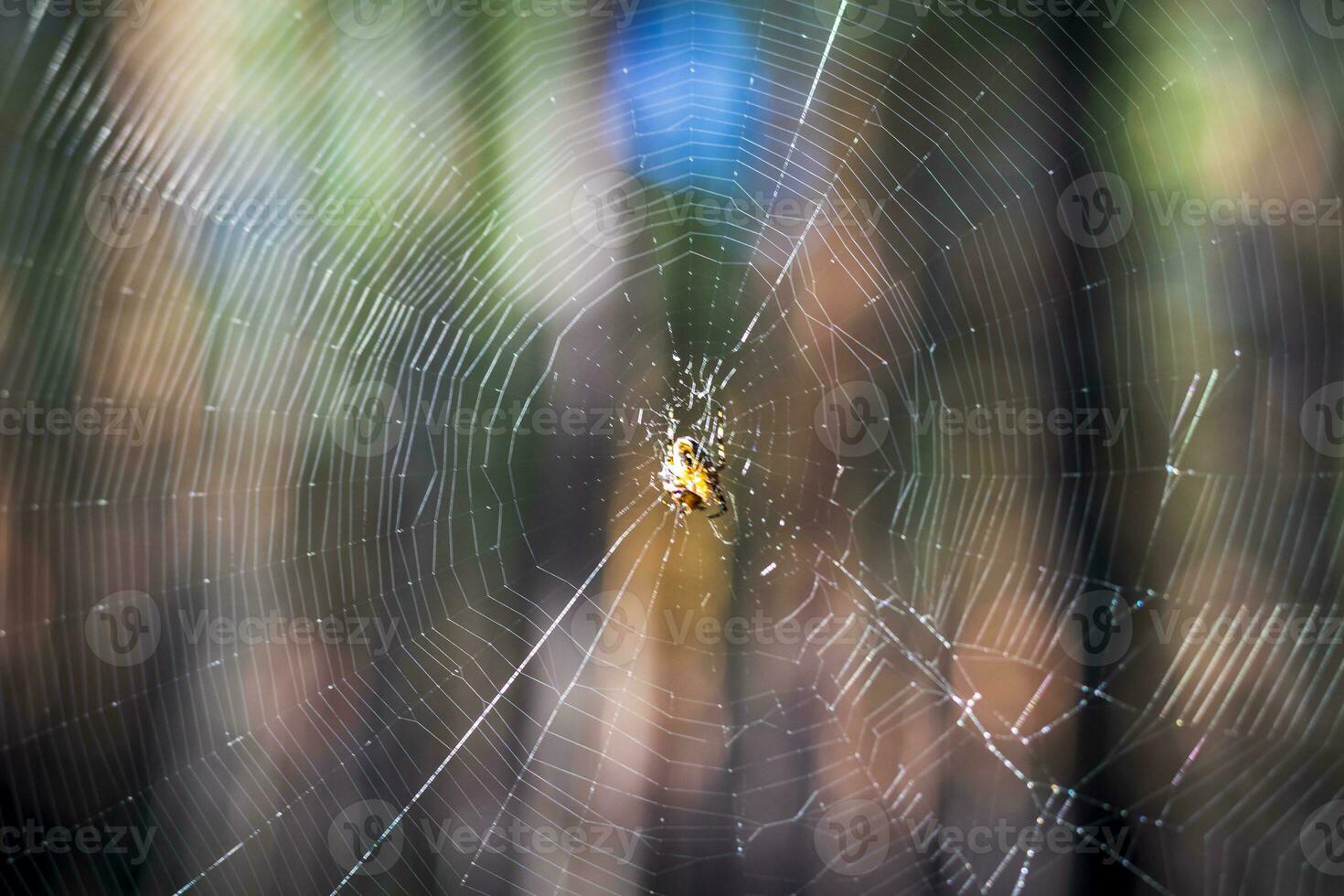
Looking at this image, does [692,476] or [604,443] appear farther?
[692,476]

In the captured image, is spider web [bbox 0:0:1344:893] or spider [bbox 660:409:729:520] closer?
spider web [bbox 0:0:1344:893]

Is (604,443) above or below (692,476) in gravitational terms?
above

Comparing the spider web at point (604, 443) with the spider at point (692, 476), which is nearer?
the spider web at point (604, 443)

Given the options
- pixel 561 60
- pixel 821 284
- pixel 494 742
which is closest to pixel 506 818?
pixel 494 742
